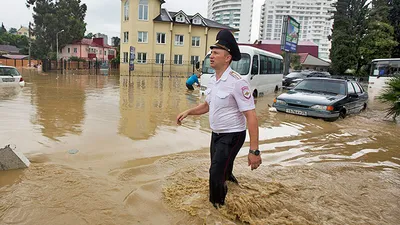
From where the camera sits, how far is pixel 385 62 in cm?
2111

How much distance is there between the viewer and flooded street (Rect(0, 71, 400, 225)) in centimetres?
316

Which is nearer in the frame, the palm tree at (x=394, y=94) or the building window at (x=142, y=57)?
the palm tree at (x=394, y=94)

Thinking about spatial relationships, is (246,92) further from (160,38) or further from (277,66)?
(160,38)

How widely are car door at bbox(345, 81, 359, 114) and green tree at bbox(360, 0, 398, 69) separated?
30516 mm

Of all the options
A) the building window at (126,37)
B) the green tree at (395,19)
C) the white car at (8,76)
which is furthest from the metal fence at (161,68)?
the green tree at (395,19)

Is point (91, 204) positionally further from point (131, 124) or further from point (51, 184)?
point (131, 124)

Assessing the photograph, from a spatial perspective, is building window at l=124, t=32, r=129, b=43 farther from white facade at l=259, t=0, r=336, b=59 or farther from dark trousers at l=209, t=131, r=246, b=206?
white facade at l=259, t=0, r=336, b=59

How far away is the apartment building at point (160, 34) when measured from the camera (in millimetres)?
37656

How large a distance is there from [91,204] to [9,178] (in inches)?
54.6

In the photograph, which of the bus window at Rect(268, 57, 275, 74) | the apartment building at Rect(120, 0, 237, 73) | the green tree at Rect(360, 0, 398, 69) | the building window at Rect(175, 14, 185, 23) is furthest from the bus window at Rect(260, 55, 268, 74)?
the green tree at Rect(360, 0, 398, 69)

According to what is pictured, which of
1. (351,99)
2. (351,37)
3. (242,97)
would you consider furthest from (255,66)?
(351,37)

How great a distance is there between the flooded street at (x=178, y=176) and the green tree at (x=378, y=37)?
33.9 m

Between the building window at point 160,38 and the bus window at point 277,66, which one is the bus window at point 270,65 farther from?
the building window at point 160,38

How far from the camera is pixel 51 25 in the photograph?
5309 centimetres
